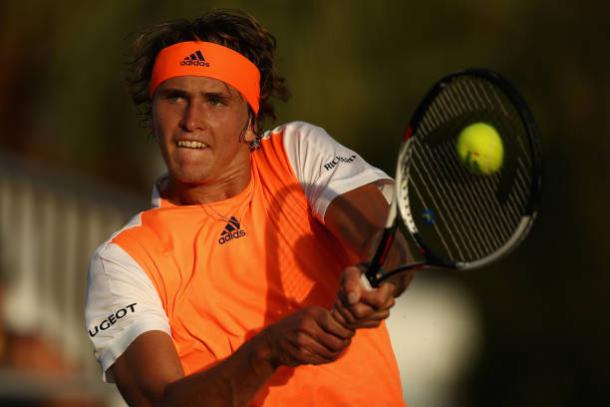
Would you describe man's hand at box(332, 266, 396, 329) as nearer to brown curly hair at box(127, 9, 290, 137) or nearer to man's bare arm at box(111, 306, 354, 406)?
man's bare arm at box(111, 306, 354, 406)

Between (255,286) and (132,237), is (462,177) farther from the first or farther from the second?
(132,237)

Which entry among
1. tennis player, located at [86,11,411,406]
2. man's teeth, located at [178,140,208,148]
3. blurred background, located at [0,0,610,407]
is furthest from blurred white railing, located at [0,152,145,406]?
man's teeth, located at [178,140,208,148]

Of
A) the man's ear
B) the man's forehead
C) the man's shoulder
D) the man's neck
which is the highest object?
the man's forehead

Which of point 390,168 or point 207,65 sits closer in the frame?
point 207,65

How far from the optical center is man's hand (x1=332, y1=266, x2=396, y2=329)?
473cm

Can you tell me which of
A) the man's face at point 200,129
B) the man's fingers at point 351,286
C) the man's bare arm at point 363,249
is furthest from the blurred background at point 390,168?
the man's fingers at point 351,286

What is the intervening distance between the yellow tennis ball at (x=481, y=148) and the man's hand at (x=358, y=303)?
2.51 ft

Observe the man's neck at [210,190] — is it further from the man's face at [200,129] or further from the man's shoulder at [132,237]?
the man's shoulder at [132,237]

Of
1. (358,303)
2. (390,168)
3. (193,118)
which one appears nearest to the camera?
(358,303)

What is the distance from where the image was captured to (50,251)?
1041 cm

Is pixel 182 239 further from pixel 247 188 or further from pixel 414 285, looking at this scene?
pixel 414 285

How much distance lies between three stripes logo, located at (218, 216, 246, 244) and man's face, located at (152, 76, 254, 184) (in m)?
0.19

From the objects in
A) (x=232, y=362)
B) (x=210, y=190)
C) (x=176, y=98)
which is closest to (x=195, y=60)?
(x=176, y=98)

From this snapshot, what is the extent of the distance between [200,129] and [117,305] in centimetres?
70
